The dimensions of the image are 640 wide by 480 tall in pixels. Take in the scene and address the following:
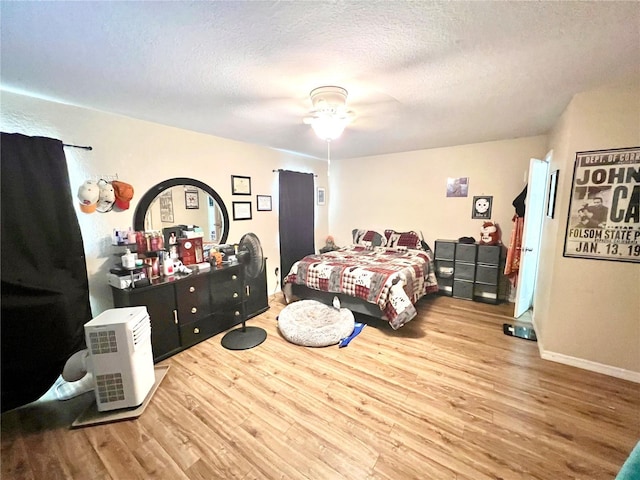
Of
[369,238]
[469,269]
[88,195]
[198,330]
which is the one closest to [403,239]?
[369,238]

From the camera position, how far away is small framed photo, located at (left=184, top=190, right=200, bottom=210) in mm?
3010

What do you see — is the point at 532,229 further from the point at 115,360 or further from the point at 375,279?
the point at 115,360

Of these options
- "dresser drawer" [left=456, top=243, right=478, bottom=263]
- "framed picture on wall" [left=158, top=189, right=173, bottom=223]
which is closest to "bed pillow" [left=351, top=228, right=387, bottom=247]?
"dresser drawer" [left=456, top=243, right=478, bottom=263]

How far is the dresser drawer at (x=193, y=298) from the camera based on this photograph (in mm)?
2542

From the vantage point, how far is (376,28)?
1.25 meters

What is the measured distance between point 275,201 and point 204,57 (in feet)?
8.84

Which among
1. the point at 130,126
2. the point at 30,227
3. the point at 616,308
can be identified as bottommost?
the point at 616,308

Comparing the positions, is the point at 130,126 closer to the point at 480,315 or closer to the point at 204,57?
the point at 204,57

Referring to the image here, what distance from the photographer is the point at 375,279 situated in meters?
2.98

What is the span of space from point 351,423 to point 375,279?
1.52 m

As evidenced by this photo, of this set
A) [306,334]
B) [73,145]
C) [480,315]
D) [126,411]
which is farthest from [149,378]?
[480,315]

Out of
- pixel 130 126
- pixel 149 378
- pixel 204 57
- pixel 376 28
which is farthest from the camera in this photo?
pixel 130 126

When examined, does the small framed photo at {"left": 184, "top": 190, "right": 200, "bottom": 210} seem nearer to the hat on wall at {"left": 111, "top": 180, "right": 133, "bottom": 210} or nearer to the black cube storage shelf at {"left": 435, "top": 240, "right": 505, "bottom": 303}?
the hat on wall at {"left": 111, "top": 180, "right": 133, "bottom": 210}

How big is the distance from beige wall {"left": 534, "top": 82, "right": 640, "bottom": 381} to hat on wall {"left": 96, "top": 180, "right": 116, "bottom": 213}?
12.7ft
